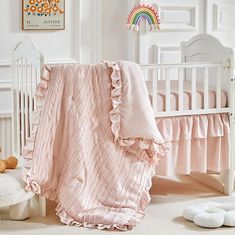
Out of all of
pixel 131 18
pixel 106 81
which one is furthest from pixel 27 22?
pixel 106 81

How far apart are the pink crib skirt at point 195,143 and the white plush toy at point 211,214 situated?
0.31 meters

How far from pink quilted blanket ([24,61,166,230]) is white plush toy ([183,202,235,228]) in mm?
248

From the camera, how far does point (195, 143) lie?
12.0 feet

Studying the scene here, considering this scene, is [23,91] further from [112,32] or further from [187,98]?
[112,32]

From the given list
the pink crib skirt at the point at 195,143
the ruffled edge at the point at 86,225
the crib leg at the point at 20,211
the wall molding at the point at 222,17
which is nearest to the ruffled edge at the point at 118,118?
the pink crib skirt at the point at 195,143

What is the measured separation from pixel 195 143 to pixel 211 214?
1.93ft

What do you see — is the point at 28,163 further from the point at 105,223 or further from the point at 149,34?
the point at 149,34

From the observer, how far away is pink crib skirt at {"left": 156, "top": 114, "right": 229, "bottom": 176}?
3562 millimetres

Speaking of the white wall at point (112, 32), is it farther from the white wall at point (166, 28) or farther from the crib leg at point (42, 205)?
the crib leg at point (42, 205)

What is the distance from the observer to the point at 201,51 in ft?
13.2

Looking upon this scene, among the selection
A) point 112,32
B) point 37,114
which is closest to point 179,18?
point 112,32

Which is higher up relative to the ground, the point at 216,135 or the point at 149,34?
the point at 149,34

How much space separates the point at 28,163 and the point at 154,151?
2.14 ft

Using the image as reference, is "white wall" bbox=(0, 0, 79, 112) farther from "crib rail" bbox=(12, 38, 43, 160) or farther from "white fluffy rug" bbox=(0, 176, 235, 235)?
"white fluffy rug" bbox=(0, 176, 235, 235)
